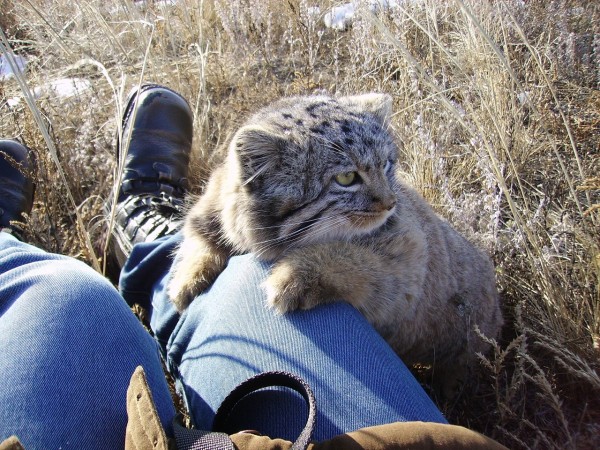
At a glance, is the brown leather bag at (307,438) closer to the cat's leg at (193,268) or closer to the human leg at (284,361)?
the human leg at (284,361)

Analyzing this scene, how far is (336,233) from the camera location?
7.68ft

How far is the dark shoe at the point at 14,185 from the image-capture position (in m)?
3.20

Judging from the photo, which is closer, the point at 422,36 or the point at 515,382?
the point at 515,382

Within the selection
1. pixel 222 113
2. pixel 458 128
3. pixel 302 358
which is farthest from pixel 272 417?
pixel 222 113

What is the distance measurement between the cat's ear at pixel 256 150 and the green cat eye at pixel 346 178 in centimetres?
28

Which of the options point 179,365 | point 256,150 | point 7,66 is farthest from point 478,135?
point 7,66

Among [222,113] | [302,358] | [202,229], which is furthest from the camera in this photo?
[222,113]

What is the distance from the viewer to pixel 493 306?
2.64 m

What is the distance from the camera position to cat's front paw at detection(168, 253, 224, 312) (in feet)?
7.66

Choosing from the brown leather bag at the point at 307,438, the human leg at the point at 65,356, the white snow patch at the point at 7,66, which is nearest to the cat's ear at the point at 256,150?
the human leg at the point at 65,356

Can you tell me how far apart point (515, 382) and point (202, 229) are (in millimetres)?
1547

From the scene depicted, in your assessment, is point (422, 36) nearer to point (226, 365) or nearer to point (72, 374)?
point (226, 365)

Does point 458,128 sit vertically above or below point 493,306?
above

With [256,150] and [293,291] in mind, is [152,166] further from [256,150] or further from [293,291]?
[293,291]
